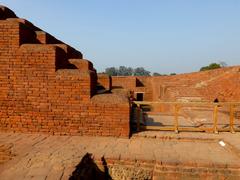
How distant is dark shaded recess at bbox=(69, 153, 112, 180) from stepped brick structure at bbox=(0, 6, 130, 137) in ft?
4.11

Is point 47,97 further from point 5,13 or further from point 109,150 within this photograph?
point 5,13

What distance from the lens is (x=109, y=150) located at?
14.6 ft

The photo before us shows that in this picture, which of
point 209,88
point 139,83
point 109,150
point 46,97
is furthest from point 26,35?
point 139,83

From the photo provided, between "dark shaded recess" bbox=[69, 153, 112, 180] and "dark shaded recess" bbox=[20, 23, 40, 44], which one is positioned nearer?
"dark shaded recess" bbox=[69, 153, 112, 180]

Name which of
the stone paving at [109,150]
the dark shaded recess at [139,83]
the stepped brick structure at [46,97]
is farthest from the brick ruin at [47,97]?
the dark shaded recess at [139,83]

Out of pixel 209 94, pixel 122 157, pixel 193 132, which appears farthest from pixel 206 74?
pixel 122 157

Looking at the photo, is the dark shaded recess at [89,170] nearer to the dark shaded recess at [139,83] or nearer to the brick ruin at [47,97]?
the brick ruin at [47,97]

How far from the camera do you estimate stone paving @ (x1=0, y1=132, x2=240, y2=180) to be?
132 inches

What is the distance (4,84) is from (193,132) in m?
4.38

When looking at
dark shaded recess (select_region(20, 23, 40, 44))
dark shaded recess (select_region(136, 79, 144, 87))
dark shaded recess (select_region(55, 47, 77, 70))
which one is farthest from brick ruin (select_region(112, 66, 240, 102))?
dark shaded recess (select_region(20, 23, 40, 44))

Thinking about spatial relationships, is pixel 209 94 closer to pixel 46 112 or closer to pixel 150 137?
pixel 150 137

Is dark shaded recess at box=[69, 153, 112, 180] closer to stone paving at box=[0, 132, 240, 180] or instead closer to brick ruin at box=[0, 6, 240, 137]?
stone paving at box=[0, 132, 240, 180]

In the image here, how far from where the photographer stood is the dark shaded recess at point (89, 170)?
359cm

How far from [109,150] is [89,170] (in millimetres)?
634
